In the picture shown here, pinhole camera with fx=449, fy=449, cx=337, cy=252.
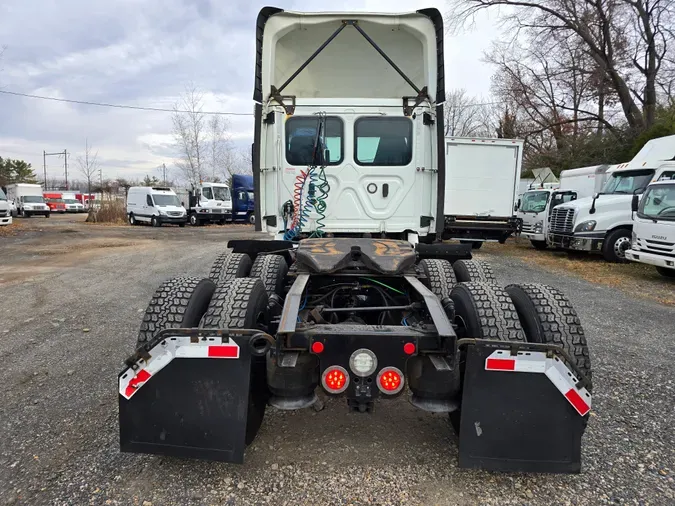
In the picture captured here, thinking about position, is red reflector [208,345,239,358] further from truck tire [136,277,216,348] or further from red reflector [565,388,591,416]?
red reflector [565,388,591,416]

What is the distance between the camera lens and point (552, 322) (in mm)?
2668

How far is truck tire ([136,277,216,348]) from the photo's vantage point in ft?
8.88

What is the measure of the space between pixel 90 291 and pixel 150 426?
6318mm

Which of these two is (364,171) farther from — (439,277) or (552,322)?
(552,322)

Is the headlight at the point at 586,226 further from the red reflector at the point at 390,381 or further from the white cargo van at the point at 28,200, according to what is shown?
the white cargo van at the point at 28,200

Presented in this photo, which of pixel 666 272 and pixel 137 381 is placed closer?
pixel 137 381

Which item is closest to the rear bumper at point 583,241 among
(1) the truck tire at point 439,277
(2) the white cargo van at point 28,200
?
(1) the truck tire at point 439,277

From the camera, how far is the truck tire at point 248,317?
8.13 ft

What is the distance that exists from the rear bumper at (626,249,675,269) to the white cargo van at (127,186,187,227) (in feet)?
76.9

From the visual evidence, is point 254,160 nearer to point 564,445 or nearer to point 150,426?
point 150,426

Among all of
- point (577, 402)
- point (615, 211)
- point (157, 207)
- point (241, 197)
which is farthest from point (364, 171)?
point (241, 197)

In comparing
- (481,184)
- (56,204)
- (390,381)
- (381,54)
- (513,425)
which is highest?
(381,54)

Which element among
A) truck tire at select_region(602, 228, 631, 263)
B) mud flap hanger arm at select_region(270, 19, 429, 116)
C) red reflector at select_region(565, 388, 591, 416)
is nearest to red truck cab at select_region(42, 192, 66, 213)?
truck tire at select_region(602, 228, 631, 263)

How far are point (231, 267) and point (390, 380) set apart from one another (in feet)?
8.49
